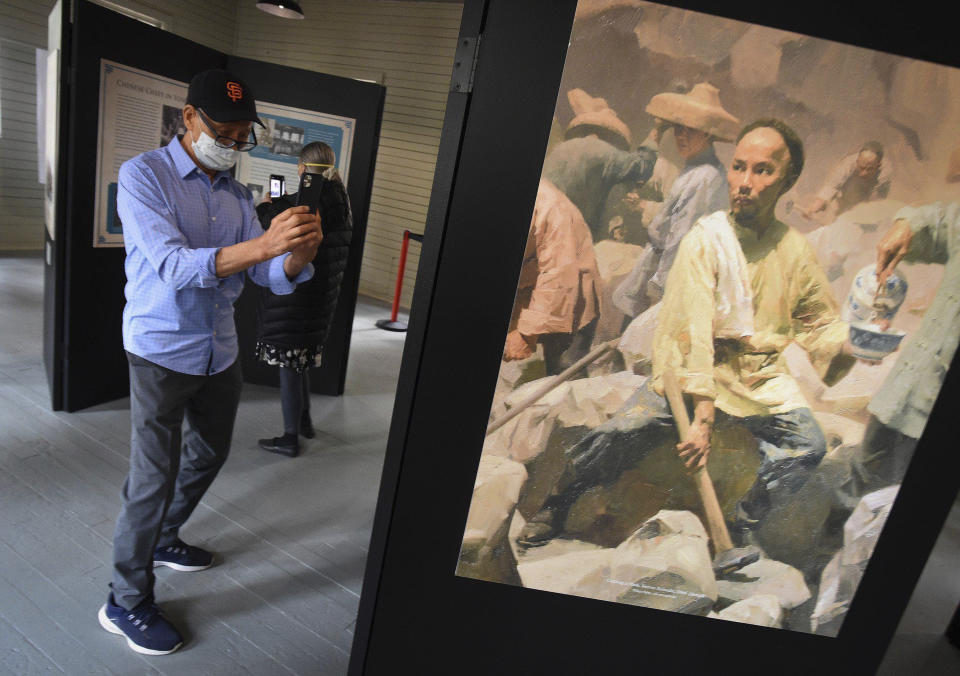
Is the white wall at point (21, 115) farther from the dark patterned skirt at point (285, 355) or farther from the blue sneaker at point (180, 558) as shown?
the blue sneaker at point (180, 558)

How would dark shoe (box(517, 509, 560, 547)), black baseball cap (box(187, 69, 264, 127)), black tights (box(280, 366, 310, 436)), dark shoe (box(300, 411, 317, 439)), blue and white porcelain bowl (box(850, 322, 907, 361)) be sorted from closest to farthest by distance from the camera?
blue and white porcelain bowl (box(850, 322, 907, 361)), dark shoe (box(517, 509, 560, 547)), black baseball cap (box(187, 69, 264, 127)), black tights (box(280, 366, 310, 436)), dark shoe (box(300, 411, 317, 439))

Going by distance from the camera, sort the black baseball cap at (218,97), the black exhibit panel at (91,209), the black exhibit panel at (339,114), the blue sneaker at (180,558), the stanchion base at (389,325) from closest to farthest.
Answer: the black baseball cap at (218,97)
the blue sneaker at (180,558)
the black exhibit panel at (91,209)
the black exhibit panel at (339,114)
the stanchion base at (389,325)

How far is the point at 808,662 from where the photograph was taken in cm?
156

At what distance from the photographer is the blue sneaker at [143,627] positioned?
6.59 feet

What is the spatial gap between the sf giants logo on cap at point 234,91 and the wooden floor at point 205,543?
1.86m

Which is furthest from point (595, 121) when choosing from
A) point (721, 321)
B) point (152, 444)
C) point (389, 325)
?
point (389, 325)

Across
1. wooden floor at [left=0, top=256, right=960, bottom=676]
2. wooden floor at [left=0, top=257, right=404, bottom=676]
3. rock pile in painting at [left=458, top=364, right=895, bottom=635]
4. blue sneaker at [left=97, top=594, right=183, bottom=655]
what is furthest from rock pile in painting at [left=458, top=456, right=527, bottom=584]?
blue sneaker at [left=97, top=594, right=183, bottom=655]

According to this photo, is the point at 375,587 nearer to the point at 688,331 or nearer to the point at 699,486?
the point at 699,486

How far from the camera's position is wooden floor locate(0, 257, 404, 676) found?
6.70 feet

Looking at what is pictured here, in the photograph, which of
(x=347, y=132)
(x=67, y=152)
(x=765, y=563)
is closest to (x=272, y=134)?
(x=347, y=132)

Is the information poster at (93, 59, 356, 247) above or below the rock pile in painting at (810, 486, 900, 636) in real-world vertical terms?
above

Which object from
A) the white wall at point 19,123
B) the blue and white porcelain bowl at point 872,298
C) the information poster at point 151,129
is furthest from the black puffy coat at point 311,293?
the white wall at point 19,123

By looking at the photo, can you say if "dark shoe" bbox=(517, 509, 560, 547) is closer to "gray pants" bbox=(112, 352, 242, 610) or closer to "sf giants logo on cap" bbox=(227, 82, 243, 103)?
"gray pants" bbox=(112, 352, 242, 610)

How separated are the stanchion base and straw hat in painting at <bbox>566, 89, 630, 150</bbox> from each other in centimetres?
611
